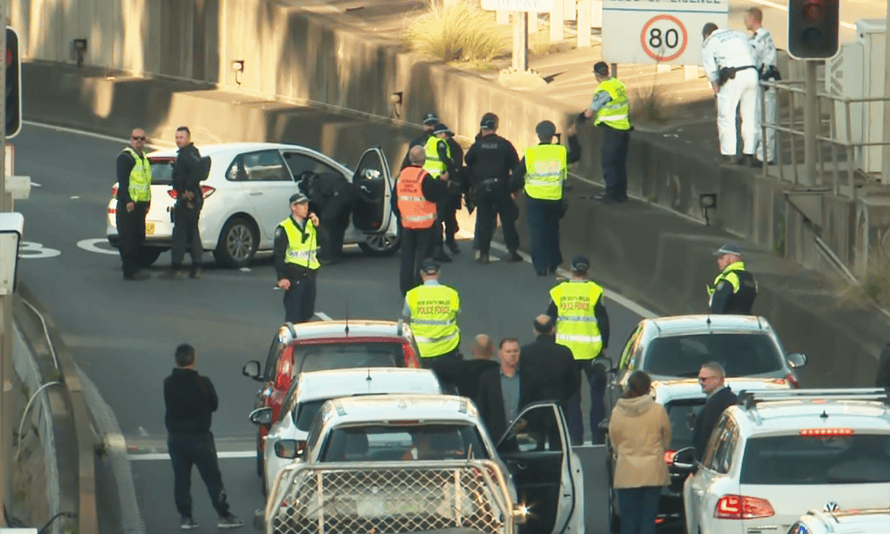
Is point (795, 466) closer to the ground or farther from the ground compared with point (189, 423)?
farther from the ground

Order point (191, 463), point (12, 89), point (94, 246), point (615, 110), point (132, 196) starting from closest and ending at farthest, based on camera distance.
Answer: point (12, 89) → point (191, 463) → point (132, 196) → point (615, 110) → point (94, 246)

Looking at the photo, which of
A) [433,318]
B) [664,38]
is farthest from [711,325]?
[664,38]

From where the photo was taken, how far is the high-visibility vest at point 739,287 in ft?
61.8

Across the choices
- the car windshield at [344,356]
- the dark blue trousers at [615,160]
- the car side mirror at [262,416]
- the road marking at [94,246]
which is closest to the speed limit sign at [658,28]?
the dark blue trousers at [615,160]

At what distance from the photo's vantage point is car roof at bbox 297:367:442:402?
14.4 metres

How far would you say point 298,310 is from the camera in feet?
70.7

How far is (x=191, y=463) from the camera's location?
15.6 metres

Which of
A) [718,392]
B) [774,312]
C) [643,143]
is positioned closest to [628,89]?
[643,143]

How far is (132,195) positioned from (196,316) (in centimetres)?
212

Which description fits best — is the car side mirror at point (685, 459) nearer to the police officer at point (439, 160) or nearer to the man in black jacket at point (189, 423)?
the man in black jacket at point (189, 423)

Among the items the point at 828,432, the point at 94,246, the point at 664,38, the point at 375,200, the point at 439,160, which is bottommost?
the point at 828,432

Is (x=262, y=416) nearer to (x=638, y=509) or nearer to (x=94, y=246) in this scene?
(x=638, y=509)

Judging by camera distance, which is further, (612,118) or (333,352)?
(612,118)

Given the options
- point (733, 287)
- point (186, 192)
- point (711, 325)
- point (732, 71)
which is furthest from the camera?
point (186, 192)
